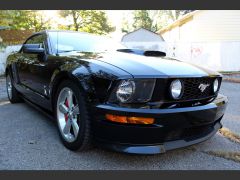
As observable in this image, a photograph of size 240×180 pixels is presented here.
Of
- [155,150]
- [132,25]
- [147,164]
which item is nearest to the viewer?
[155,150]

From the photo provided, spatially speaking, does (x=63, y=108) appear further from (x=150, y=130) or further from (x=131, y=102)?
(x=150, y=130)

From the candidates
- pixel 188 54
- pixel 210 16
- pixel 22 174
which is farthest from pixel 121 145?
pixel 210 16

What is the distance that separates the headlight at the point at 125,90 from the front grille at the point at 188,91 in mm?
215

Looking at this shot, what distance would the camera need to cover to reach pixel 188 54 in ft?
47.3

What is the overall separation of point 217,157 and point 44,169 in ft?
5.97

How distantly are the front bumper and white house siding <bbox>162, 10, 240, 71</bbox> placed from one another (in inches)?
448

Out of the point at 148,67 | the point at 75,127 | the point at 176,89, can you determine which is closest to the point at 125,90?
the point at 148,67

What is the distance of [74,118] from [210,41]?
16.1 m

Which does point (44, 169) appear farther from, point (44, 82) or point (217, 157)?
point (217, 157)

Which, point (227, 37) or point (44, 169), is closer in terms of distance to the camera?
point (44, 169)

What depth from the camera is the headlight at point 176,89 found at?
274 centimetres

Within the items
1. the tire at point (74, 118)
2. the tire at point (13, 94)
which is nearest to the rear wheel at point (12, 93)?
the tire at point (13, 94)

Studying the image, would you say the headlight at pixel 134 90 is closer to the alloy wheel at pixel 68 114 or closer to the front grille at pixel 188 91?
the front grille at pixel 188 91

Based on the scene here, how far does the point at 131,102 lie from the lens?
2.64 metres
